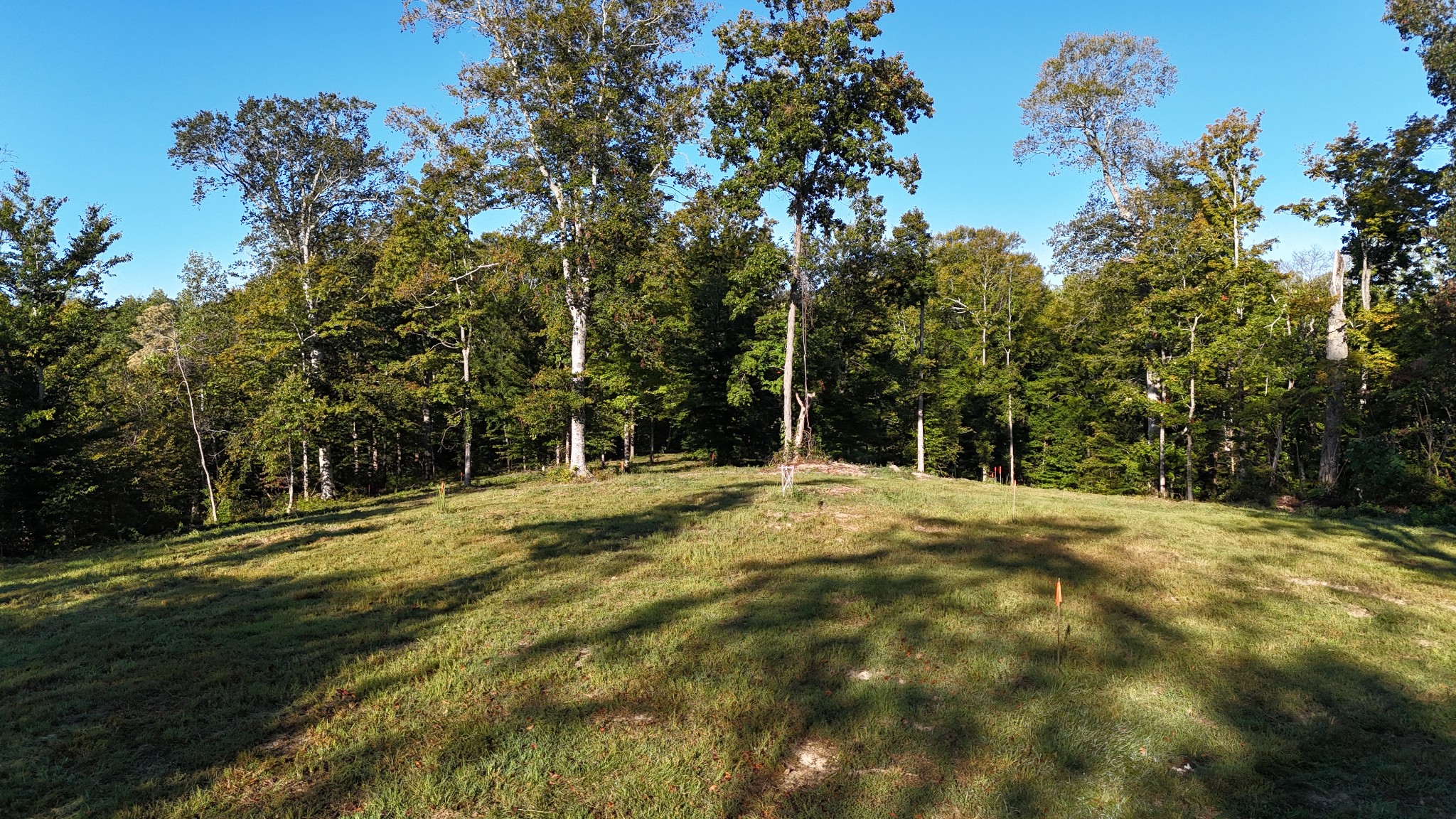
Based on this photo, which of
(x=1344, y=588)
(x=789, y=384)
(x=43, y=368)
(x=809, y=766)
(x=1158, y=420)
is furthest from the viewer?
(x=1158, y=420)

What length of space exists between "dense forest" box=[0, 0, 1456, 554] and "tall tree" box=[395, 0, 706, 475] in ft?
0.37

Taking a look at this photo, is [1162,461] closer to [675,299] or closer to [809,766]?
[675,299]

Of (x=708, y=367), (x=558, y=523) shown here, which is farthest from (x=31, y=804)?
(x=708, y=367)

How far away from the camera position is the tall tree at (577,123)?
2095 cm

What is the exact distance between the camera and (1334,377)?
→ 20.1 meters

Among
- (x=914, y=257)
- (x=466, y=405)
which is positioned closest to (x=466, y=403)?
(x=466, y=405)

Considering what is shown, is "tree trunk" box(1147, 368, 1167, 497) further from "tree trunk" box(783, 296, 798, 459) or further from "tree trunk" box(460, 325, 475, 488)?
"tree trunk" box(460, 325, 475, 488)

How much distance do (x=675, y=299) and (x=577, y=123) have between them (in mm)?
11612

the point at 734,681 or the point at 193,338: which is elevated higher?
the point at 193,338

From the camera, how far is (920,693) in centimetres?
578

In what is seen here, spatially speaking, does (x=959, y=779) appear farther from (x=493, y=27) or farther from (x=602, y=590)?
(x=493, y=27)

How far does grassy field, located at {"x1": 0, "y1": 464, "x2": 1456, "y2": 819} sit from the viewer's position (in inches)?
171

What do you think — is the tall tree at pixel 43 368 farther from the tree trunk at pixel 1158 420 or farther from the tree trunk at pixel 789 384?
the tree trunk at pixel 1158 420

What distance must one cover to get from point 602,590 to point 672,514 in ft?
17.8
